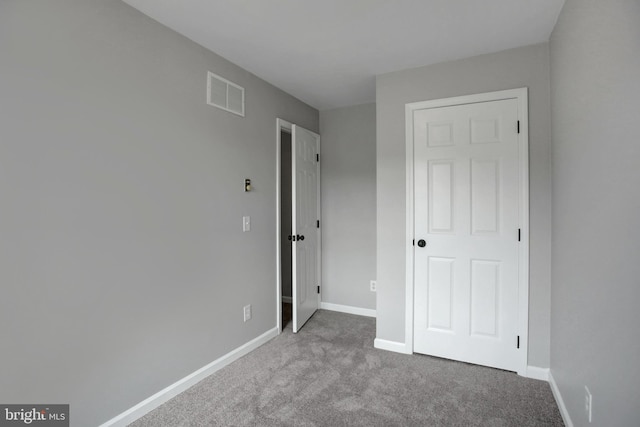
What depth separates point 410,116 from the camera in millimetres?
2676

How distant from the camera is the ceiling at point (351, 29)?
1.85m

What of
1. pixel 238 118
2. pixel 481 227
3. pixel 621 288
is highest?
pixel 238 118

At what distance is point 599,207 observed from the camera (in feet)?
4.41

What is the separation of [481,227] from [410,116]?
1.10 metres

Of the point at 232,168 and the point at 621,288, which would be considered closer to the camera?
the point at 621,288

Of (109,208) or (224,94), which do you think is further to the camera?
(224,94)

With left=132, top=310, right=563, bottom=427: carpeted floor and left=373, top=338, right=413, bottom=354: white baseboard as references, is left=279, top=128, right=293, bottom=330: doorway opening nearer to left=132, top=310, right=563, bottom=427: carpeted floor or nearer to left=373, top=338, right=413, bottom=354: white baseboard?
left=132, top=310, right=563, bottom=427: carpeted floor

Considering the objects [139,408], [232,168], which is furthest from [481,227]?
[139,408]

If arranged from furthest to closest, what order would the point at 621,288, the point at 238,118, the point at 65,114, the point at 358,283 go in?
1. the point at 358,283
2. the point at 238,118
3. the point at 65,114
4. the point at 621,288

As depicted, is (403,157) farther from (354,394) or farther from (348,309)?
(348,309)

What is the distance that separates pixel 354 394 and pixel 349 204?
2.13 meters

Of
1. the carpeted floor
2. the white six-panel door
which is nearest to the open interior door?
the carpeted floor

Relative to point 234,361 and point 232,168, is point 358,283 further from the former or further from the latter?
point 232,168

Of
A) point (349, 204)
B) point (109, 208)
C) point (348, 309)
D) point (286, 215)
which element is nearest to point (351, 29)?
point (109, 208)
